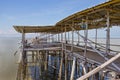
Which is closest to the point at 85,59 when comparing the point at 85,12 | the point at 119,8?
the point at 85,12

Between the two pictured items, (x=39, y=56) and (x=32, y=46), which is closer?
(x=32, y=46)

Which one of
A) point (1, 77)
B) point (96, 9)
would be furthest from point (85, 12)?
point (1, 77)

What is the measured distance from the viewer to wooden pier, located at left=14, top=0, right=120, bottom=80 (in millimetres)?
8055

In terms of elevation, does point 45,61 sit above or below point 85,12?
below

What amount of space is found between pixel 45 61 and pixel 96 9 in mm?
18473

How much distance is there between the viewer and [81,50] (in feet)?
51.8

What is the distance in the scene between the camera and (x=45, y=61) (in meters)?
26.6

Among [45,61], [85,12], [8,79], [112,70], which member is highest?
[85,12]

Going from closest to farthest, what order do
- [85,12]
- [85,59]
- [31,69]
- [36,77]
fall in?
[85,12] → [85,59] → [36,77] → [31,69]

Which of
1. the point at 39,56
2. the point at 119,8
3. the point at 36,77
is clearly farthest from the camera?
the point at 39,56

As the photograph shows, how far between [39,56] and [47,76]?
6243mm

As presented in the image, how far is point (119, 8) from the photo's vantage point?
8672 mm

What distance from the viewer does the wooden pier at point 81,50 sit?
8.05 m

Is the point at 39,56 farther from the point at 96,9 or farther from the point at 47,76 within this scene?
the point at 96,9
